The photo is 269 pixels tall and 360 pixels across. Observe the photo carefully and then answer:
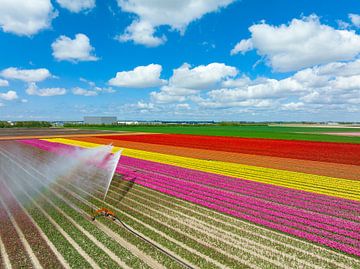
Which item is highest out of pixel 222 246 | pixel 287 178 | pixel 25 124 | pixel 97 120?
pixel 97 120

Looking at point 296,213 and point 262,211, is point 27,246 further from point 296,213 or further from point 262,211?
point 296,213

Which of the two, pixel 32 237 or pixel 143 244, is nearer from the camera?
pixel 143 244

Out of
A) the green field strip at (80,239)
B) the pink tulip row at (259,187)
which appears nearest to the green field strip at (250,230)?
the pink tulip row at (259,187)

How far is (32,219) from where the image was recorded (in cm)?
1367

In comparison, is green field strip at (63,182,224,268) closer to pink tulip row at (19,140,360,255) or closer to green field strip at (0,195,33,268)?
pink tulip row at (19,140,360,255)

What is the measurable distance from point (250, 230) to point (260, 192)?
665 centimetres

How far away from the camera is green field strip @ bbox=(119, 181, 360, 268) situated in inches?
398

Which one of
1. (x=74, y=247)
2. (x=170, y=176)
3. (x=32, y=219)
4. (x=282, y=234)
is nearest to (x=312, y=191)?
(x=282, y=234)

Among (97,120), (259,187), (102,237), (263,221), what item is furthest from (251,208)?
(97,120)

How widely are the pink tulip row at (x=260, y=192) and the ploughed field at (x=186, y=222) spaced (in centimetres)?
7

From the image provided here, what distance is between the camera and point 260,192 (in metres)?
18.5

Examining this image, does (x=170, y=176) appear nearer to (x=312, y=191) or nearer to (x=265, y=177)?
(x=265, y=177)

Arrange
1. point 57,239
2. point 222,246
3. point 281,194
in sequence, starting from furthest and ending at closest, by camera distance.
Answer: point 281,194 → point 57,239 → point 222,246

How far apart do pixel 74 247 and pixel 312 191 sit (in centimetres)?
1612
